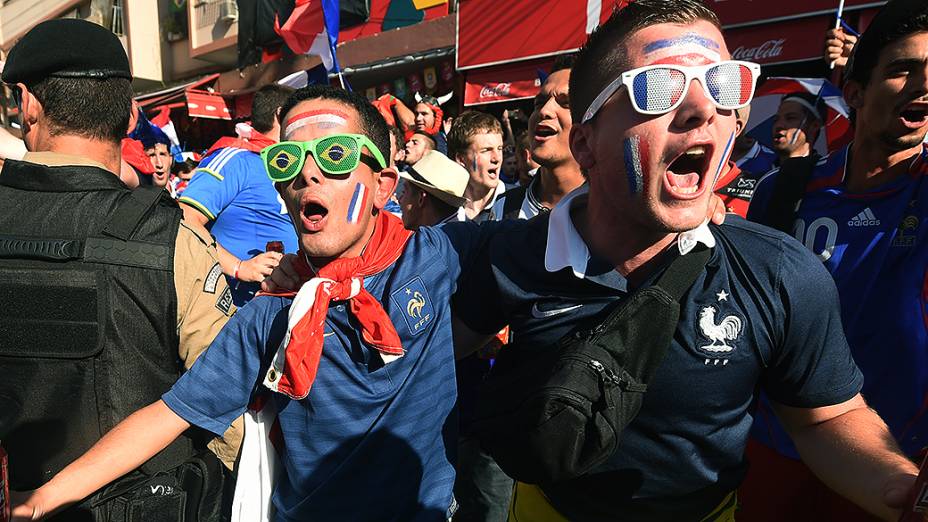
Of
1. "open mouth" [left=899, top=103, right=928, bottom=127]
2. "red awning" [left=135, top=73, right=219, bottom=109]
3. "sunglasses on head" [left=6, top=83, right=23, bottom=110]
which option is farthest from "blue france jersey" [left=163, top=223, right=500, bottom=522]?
"red awning" [left=135, top=73, right=219, bottom=109]

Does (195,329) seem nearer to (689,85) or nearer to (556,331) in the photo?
(556,331)

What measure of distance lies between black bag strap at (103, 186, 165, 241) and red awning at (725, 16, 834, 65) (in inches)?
315

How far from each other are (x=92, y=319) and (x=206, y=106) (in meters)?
17.6

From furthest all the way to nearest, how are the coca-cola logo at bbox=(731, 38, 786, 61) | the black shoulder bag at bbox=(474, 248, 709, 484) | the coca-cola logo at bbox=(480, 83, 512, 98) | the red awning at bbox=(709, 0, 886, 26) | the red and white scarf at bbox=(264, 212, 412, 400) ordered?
the coca-cola logo at bbox=(480, 83, 512, 98) → the coca-cola logo at bbox=(731, 38, 786, 61) → the red awning at bbox=(709, 0, 886, 26) → the red and white scarf at bbox=(264, 212, 412, 400) → the black shoulder bag at bbox=(474, 248, 709, 484)

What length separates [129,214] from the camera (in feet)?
6.72

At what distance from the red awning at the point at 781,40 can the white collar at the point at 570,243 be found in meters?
7.58

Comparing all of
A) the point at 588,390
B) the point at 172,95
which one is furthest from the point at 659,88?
the point at 172,95

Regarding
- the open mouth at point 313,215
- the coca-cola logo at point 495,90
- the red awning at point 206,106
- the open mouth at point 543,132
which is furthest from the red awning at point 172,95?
the open mouth at point 313,215

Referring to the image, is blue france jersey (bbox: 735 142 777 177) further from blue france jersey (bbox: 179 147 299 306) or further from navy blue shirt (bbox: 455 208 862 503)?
navy blue shirt (bbox: 455 208 862 503)

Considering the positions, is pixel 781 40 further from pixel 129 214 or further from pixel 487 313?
pixel 129 214

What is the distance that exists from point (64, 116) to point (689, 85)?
205 cm

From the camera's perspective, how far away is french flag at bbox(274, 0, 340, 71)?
780 cm

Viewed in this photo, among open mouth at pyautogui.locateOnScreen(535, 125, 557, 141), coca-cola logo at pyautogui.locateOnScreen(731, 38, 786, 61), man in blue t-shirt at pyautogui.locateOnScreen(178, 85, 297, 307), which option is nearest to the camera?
open mouth at pyautogui.locateOnScreen(535, 125, 557, 141)

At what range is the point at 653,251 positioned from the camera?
178 cm
